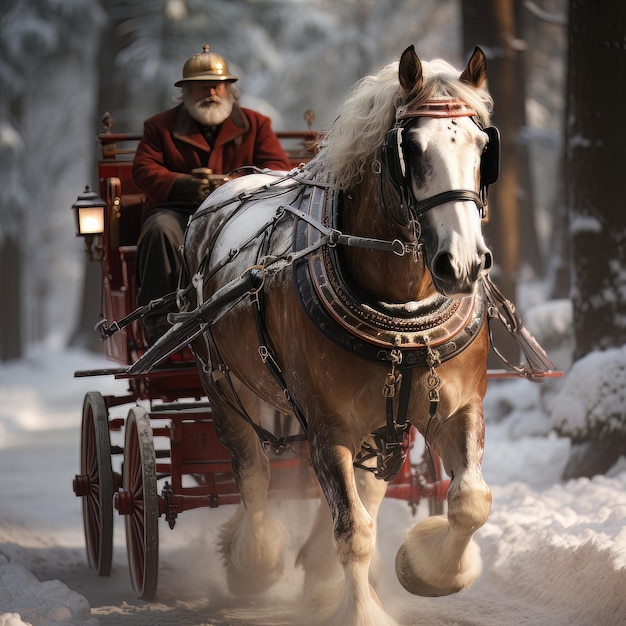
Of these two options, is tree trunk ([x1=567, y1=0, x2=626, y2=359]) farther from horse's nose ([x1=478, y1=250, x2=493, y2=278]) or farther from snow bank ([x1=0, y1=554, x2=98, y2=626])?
horse's nose ([x1=478, y1=250, x2=493, y2=278])

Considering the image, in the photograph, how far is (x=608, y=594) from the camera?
212 inches

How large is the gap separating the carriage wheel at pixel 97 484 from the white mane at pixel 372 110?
9.01ft

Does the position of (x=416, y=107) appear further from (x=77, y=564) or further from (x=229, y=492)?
(x=77, y=564)

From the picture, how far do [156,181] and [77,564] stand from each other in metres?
2.66

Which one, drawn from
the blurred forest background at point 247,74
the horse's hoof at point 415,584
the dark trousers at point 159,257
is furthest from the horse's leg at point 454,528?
the blurred forest background at point 247,74

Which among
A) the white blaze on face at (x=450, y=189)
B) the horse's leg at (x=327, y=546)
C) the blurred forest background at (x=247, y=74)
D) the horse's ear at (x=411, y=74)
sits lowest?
the horse's leg at (x=327, y=546)

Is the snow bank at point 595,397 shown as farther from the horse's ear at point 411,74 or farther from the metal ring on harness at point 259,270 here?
the horse's ear at point 411,74

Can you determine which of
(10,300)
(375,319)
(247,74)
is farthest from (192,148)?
(10,300)

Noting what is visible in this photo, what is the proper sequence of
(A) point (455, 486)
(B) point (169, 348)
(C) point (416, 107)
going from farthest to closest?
(B) point (169, 348) < (A) point (455, 486) < (C) point (416, 107)

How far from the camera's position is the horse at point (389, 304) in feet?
14.0

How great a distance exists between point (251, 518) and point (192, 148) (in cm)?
233

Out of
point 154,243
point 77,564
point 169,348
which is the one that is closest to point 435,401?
point 169,348

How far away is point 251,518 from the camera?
246 inches

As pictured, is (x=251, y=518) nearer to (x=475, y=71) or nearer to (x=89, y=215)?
(x=89, y=215)
